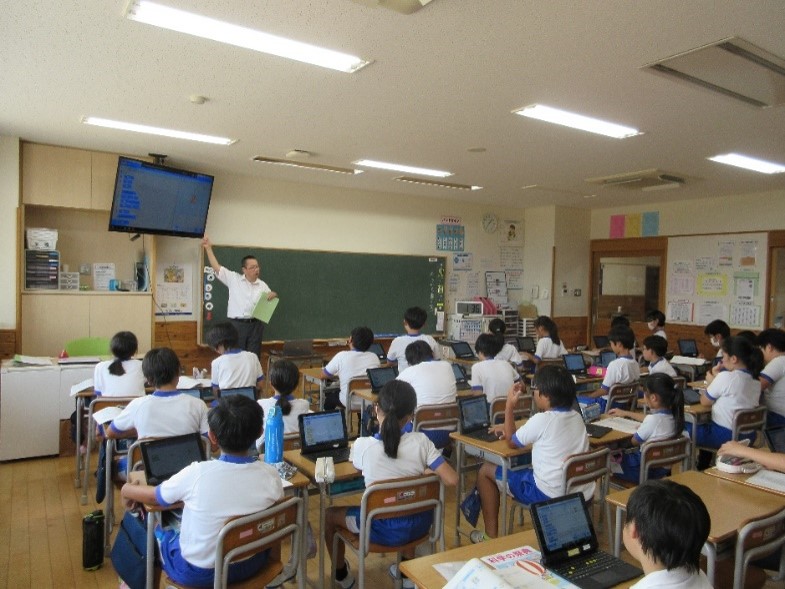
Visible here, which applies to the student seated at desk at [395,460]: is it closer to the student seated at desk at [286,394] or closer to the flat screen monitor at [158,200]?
the student seated at desk at [286,394]

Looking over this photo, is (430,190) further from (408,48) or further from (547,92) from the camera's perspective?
(408,48)

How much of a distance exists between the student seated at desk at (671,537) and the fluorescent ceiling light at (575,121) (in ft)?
10.6

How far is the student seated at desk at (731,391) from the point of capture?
4.25m

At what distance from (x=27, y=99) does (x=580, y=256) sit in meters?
8.38

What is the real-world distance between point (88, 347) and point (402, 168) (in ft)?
12.9

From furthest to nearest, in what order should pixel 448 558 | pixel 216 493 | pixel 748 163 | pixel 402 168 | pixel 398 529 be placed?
pixel 402 168 → pixel 748 163 → pixel 398 529 → pixel 216 493 → pixel 448 558

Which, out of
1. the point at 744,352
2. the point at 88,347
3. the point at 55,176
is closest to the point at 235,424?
the point at 744,352

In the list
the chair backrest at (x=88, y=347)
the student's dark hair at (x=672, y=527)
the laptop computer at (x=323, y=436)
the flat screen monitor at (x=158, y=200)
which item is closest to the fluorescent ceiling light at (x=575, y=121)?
the laptop computer at (x=323, y=436)

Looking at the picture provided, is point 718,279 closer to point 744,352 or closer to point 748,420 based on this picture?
point 744,352

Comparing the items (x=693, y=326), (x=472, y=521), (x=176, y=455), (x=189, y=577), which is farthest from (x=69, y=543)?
(x=693, y=326)

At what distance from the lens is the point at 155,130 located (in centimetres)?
503

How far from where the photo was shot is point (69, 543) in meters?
3.48

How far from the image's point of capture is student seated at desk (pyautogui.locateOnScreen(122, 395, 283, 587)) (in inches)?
79.0

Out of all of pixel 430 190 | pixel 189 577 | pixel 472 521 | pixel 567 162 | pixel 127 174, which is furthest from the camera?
pixel 430 190
